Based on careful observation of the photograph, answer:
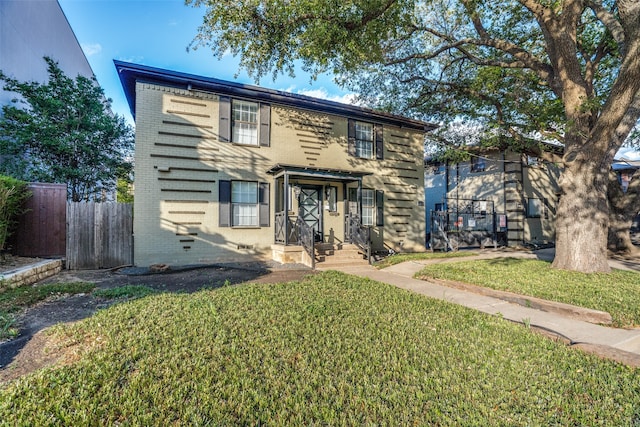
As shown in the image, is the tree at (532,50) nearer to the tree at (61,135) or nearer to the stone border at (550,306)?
the stone border at (550,306)

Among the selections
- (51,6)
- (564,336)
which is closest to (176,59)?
(51,6)

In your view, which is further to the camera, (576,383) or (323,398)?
(576,383)

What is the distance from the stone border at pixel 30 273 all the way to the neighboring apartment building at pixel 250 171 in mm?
1790

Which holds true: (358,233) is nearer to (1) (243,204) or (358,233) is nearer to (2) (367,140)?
(1) (243,204)

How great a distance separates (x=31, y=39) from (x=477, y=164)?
859 inches

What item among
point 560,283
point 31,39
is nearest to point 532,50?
point 560,283

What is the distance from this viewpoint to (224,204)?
959 cm

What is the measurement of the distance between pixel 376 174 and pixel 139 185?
8368mm

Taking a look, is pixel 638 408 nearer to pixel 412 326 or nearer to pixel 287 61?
pixel 412 326

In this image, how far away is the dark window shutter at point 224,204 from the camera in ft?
31.3

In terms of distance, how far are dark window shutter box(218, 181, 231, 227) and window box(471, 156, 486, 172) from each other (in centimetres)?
1446

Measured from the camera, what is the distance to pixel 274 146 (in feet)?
34.4

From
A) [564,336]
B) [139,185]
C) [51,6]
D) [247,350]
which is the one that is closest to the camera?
[247,350]

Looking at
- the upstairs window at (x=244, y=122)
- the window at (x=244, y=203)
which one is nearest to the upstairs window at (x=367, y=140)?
the upstairs window at (x=244, y=122)
